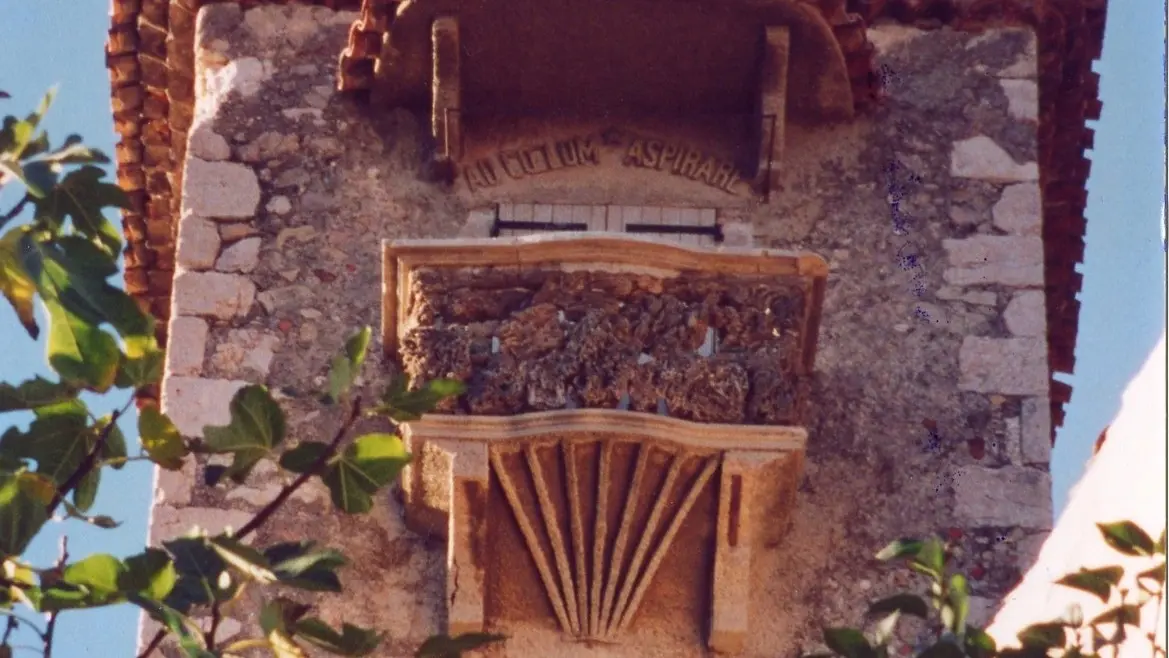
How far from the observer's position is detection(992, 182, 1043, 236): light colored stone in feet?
25.7

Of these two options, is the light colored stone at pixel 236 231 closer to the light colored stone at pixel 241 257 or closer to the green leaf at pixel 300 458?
the light colored stone at pixel 241 257

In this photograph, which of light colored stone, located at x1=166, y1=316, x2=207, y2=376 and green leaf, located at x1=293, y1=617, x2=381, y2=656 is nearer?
green leaf, located at x1=293, y1=617, x2=381, y2=656

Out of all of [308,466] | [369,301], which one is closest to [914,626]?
[369,301]

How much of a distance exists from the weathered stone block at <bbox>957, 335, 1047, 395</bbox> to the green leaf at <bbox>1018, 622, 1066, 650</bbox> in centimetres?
276

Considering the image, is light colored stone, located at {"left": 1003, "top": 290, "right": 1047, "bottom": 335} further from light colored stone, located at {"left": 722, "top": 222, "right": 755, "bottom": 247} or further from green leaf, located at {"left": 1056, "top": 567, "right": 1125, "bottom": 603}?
green leaf, located at {"left": 1056, "top": 567, "right": 1125, "bottom": 603}

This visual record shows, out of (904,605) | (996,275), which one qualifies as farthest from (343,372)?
(996,275)

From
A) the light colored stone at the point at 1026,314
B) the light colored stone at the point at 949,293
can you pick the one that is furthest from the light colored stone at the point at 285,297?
the light colored stone at the point at 1026,314

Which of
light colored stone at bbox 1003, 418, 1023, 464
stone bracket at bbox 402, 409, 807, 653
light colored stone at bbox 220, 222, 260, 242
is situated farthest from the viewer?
light colored stone at bbox 220, 222, 260, 242

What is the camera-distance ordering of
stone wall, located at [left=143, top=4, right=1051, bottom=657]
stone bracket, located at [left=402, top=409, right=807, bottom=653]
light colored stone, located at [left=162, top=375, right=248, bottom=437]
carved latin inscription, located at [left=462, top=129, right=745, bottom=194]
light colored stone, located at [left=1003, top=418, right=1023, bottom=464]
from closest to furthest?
stone bracket, located at [left=402, top=409, right=807, bottom=653] → stone wall, located at [left=143, top=4, right=1051, bottom=657] → light colored stone, located at [left=1003, top=418, right=1023, bottom=464] → light colored stone, located at [left=162, top=375, right=248, bottom=437] → carved latin inscription, located at [left=462, top=129, right=745, bottom=194]

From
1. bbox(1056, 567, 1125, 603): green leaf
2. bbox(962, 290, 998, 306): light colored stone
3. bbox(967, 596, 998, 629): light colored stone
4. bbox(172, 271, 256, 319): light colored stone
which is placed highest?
bbox(962, 290, 998, 306): light colored stone

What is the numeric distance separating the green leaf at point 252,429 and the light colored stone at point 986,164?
3.87 meters

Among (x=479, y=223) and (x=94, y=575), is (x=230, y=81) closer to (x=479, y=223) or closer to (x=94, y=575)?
(x=479, y=223)

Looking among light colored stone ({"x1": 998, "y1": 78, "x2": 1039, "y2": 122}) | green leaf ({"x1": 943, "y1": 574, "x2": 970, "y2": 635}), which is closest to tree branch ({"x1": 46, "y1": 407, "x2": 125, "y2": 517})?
green leaf ({"x1": 943, "y1": 574, "x2": 970, "y2": 635})

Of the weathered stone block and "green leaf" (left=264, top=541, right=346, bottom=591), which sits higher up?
the weathered stone block
